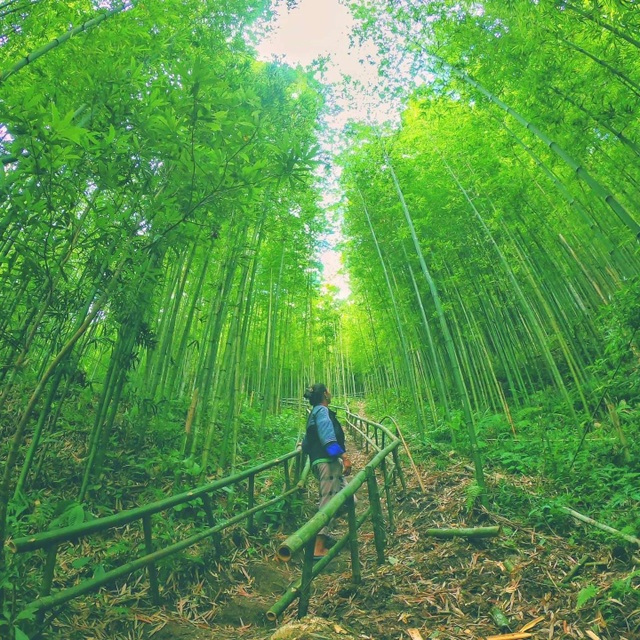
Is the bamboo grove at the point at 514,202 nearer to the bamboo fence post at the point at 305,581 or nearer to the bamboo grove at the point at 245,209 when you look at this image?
the bamboo grove at the point at 245,209

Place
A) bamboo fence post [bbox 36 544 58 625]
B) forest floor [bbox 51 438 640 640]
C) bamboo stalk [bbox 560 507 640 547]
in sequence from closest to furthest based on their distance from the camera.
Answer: bamboo fence post [bbox 36 544 58 625] → forest floor [bbox 51 438 640 640] → bamboo stalk [bbox 560 507 640 547]

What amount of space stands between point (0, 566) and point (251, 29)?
5.54 m

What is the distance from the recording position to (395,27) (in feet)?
13.1

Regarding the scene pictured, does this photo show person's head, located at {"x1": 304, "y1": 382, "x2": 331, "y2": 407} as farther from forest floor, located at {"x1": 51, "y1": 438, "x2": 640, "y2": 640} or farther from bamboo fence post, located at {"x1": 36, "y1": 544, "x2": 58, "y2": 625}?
bamboo fence post, located at {"x1": 36, "y1": 544, "x2": 58, "y2": 625}

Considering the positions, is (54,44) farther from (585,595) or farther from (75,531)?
(585,595)

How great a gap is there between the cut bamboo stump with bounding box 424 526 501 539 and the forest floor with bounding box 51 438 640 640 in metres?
0.05

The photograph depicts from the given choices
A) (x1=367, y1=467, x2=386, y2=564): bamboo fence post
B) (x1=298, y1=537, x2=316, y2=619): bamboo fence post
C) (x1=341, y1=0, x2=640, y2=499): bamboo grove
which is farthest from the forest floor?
(x1=341, y1=0, x2=640, y2=499): bamboo grove

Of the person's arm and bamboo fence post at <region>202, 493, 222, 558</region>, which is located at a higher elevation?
the person's arm

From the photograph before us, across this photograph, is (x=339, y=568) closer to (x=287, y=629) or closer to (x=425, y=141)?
(x=287, y=629)

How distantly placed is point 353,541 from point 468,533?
1043 millimetres

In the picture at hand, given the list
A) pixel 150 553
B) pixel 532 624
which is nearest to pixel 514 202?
pixel 532 624

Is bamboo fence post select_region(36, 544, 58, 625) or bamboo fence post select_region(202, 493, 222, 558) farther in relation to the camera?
bamboo fence post select_region(202, 493, 222, 558)

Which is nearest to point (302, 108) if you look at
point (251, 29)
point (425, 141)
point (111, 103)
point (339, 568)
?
point (251, 29)

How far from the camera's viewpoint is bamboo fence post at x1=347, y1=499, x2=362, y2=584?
6.51 ft
